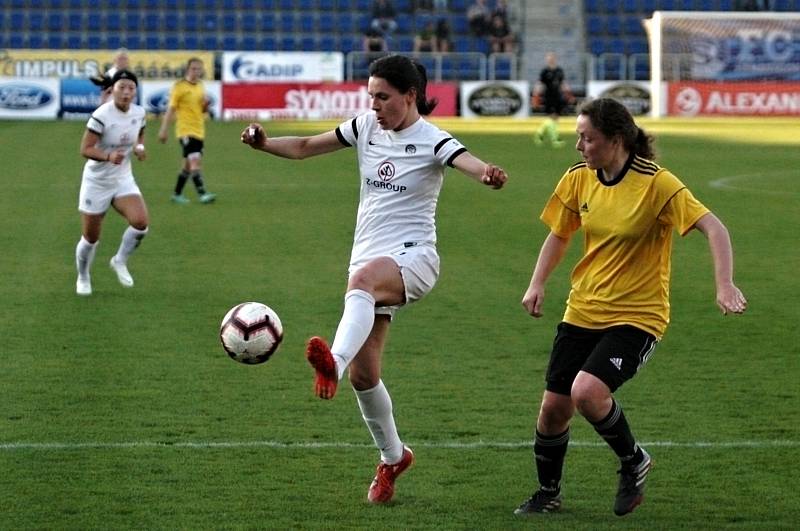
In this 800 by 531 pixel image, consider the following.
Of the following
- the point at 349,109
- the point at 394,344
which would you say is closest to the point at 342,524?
the point at 394,344

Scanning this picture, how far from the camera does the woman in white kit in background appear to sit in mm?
13406

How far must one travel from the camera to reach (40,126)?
39094 mm

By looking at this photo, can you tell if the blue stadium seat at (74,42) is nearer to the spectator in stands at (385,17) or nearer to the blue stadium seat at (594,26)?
the spectator in stands at (385,17)

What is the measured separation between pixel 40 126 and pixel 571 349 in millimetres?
34535

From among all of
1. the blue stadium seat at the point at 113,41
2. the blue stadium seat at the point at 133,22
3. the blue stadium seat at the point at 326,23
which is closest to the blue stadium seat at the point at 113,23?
the blue stadium seat at the point at 133,22

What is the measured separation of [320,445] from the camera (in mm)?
7930

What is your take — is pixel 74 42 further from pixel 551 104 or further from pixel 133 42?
pixel 551 104

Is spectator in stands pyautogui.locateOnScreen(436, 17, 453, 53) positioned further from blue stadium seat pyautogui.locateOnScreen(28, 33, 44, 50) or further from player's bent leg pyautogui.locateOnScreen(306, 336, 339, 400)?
player's bent leg pyautogui.locateOnScreen(306, 336, 339, 400)

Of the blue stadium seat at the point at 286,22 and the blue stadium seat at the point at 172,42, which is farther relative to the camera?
the blue stadium seat at the point at 286,22

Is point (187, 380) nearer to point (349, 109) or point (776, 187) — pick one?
point (776, 187)

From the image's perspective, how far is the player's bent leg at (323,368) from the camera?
5.89 meters

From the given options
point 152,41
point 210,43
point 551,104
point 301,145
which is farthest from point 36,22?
point 301,145

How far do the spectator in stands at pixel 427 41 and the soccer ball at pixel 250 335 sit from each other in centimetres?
4118

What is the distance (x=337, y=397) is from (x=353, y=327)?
10.2 feet
